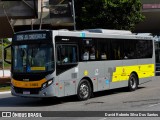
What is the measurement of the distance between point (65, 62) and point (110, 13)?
16045 millimetres

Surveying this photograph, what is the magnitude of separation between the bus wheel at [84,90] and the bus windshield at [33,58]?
1.82 m

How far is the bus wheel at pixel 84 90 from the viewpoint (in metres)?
16.7

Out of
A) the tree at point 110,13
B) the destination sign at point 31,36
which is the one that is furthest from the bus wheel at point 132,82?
the tree at point 110,13

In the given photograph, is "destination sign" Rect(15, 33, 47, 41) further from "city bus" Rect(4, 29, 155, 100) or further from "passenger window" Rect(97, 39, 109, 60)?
"passenger window" Rect(97, 39, 109, 60)

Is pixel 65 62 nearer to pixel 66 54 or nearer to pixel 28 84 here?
pixel 66 54

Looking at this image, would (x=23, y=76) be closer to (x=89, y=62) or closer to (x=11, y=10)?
(x=89, y=62)

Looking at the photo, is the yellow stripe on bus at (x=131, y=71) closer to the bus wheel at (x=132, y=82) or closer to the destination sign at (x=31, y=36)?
the bus wheel at (x=132, y=82)

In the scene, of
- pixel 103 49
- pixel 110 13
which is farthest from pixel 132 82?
pixel 110 13

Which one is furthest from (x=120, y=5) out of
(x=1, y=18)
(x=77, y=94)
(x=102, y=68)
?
(x=77, y=94)

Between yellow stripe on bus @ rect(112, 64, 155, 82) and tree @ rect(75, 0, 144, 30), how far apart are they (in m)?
9.67

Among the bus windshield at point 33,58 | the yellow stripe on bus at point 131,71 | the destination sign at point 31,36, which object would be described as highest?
the destination sign at point 31,36

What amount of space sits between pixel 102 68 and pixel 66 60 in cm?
267

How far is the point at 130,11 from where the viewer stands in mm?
31797

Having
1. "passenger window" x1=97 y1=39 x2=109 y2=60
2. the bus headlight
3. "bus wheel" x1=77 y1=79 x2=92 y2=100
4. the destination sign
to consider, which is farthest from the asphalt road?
the destination sign
